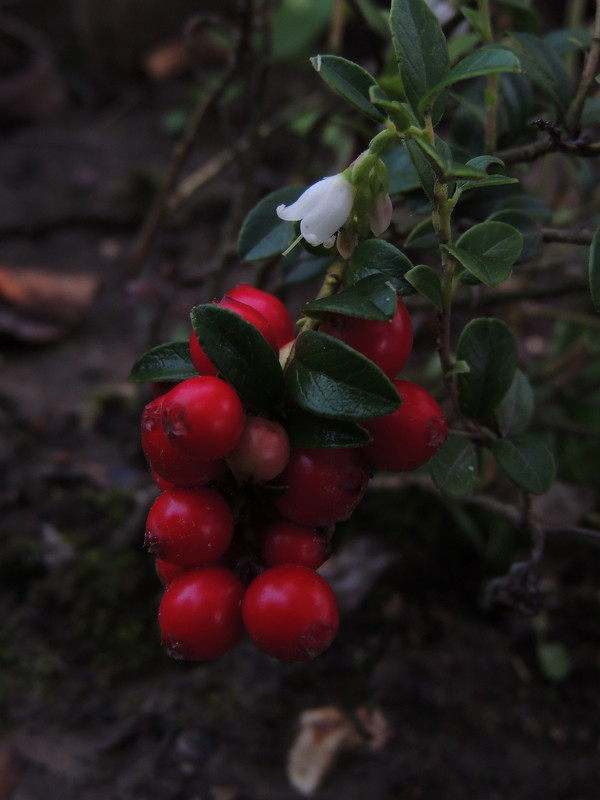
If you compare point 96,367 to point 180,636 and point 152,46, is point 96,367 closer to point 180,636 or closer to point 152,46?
point 180,636

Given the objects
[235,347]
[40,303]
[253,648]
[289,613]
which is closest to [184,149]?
[40,303]

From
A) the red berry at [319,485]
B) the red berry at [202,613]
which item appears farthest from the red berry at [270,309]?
the red berry at [202,613]

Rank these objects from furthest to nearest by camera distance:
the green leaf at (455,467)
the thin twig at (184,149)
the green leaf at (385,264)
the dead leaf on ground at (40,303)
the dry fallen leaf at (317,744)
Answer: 1. the dead leaf on ground at (40,303)
2. the thin twig at (184,149)
3. the dry fallen leaf at (317,744)
4. the green leaf at (455,467)
5. the green leaf at (385,264)

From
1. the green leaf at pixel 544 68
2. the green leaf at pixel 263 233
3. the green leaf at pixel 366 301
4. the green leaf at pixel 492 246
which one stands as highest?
the green leaf at pixel 544 68

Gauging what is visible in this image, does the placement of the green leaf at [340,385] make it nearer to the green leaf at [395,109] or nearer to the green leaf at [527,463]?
the green leaf at [395,109]

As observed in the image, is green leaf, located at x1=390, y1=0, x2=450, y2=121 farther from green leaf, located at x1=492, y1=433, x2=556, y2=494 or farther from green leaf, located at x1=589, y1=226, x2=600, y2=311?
green leaf, located at x1=492, y1=433, x2=556, y2=494

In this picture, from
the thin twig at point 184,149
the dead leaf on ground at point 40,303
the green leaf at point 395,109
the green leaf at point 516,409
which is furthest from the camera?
the dead leaf on ground at point 40,303

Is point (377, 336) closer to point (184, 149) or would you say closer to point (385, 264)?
point (385, 264)
